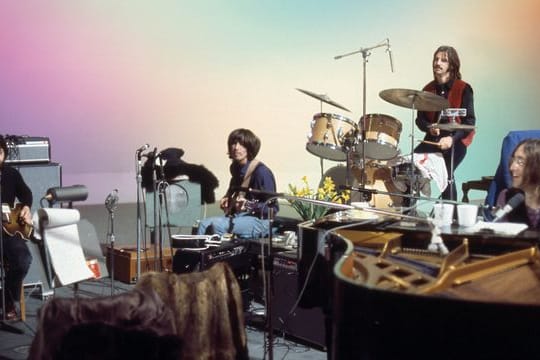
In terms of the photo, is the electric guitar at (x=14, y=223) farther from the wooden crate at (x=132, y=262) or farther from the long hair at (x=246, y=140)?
the long hair at (x=246, y=140)

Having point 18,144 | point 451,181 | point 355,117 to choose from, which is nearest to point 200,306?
point 18,144

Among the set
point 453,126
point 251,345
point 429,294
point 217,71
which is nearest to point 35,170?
point 217,71

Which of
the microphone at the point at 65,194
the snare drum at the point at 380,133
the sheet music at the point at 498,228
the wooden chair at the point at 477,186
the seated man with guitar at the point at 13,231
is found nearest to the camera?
the sheet music at the point at 498,228

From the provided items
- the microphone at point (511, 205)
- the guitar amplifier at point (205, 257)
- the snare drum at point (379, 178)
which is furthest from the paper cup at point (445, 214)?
the snare drum at point (379, 178)

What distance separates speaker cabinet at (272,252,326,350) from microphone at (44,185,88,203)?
165cm

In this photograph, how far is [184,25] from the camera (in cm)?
653

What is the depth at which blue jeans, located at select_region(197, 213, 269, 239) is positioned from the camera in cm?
525

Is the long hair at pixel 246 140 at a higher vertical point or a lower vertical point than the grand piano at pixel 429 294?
higher

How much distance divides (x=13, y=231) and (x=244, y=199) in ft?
5.56

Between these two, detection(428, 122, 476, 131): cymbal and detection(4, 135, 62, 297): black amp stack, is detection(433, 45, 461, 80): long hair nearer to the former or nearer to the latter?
detection(428, 122, 476, 131): cymbal

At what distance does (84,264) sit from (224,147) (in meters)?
3.01

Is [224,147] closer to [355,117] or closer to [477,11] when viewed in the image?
[355,117]

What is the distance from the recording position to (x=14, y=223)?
479 centimetres

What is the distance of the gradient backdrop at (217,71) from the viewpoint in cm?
590
